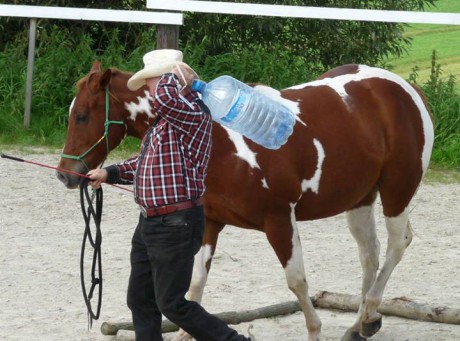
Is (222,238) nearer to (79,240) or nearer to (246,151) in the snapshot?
(79,240)

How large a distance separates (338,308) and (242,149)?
143cm

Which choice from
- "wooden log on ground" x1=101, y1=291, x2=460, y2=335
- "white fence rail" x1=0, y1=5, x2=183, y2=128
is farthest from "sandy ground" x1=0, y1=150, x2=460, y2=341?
"white fence rail" x1=0, y1=5, x2=183, y2=128

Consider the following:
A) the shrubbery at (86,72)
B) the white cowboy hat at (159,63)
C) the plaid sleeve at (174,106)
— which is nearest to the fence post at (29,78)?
the shrubbery at (86,72)

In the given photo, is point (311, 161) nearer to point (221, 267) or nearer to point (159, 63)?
point (159, 63)

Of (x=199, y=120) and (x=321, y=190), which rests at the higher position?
(x=199, y=120)

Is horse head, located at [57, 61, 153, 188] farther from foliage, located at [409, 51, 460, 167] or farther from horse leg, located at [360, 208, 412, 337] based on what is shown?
foliage, located at [409, 51, 460, 167]

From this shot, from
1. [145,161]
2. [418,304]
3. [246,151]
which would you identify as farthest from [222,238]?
[145,161]

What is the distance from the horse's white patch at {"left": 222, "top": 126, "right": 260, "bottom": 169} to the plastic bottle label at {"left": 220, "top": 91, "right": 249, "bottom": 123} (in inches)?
15.9

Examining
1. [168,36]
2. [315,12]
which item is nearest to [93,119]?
[168,36]

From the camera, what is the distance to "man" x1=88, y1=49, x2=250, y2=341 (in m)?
4.40

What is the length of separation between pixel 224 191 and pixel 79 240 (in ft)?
9.53

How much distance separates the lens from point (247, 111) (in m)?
4.67

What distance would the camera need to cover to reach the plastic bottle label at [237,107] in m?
4.63

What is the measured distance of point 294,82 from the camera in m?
11.1
